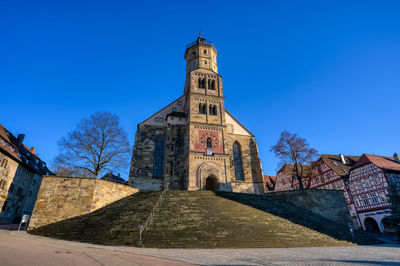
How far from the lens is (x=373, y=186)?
3341 centimetres

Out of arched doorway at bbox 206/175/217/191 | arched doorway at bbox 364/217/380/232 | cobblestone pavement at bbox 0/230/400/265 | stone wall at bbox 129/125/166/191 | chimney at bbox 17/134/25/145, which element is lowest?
cobblestone pavement at bbox 0/230/400/265

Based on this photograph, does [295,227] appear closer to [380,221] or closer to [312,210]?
[312,210]

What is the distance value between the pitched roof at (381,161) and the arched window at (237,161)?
22396 millimetres

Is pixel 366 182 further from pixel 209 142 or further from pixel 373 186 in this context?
pixel 209 142

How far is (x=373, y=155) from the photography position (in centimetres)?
3684

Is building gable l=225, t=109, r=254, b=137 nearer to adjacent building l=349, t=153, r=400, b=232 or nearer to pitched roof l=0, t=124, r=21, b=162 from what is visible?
adjacent building l=349, t=153, r=400, b=232

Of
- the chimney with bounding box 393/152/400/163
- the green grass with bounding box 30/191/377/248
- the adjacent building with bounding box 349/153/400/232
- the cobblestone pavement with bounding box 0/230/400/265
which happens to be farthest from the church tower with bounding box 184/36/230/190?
the chimney with bounding box 393/152/400/163

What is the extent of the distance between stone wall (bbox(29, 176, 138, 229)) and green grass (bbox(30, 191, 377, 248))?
3.78ft

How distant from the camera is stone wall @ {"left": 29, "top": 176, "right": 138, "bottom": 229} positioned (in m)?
18.5

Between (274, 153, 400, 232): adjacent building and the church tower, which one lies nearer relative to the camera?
the church tower

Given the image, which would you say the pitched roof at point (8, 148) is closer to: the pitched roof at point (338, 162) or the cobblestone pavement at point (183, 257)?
the cobblestone pavement at point (183, 257)

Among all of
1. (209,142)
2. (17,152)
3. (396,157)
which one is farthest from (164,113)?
(396,157)

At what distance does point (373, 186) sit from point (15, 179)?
5334 cm

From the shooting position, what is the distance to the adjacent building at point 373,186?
3145 centimetres
